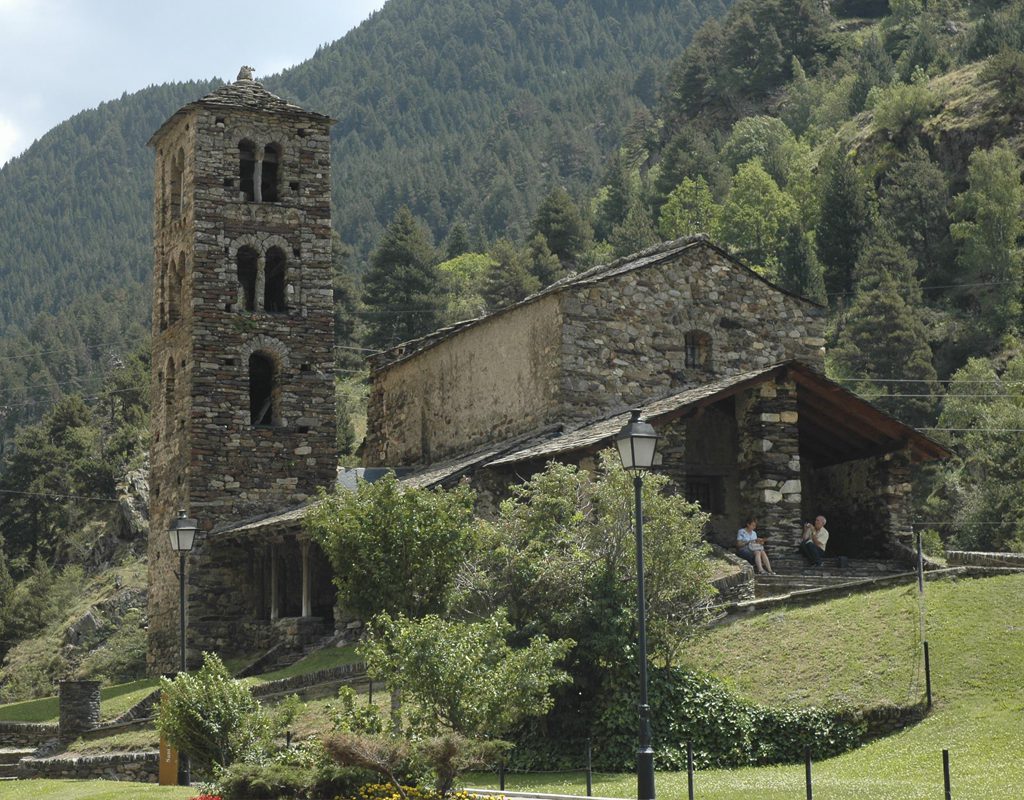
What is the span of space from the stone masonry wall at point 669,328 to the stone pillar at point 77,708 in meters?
12.1

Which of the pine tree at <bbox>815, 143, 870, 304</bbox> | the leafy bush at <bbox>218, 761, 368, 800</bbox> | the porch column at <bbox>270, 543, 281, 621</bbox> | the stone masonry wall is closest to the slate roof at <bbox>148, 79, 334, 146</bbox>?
the stone masonry wall

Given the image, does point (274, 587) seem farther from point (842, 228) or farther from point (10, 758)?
point (842, 228)

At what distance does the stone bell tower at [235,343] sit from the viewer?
42.7 m

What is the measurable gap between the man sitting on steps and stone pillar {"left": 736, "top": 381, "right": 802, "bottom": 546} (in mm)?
→ 306

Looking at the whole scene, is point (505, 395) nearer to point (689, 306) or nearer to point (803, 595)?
point (689, 306)

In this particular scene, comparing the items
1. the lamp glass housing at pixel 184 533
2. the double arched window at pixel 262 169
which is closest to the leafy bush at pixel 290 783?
the lamp glass housing at pixel 184 533

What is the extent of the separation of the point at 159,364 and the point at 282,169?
6.54 m

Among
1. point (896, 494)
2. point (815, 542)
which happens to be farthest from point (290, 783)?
point (896, 494)

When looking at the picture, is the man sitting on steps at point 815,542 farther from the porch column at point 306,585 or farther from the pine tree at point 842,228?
the pine tree at point 842,228

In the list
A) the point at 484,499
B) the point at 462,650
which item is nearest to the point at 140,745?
the point at 484,499

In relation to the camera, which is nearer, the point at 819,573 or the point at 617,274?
the point at 819,573

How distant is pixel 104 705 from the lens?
125ft

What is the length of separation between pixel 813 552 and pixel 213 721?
45.7 feet

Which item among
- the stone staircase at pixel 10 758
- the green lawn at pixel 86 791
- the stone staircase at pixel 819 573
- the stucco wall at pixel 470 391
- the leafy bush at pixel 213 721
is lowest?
the stone staircase at pixel 10 758
